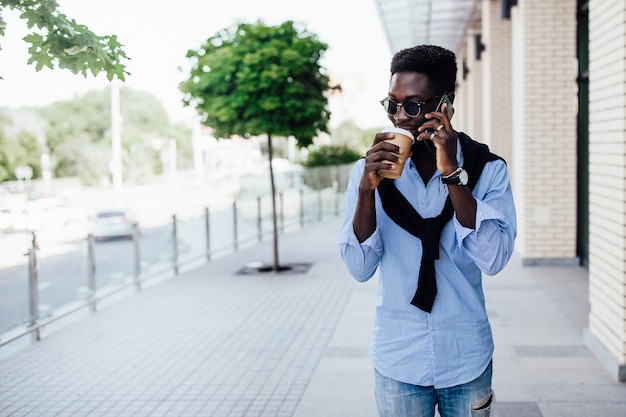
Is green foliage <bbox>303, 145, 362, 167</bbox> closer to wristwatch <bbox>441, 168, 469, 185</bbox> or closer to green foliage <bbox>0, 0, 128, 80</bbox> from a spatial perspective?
green foliage <bbox>0, 0, 128, 80</bbox>

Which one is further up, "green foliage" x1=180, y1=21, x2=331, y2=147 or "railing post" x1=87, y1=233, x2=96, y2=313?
"green foliage" x1=180, y1=21, x2=331, y2=147

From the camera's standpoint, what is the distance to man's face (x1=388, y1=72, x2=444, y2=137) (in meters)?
2.07

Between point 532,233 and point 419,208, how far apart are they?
27.0 ft

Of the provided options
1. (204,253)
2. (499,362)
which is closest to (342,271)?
(204,253)

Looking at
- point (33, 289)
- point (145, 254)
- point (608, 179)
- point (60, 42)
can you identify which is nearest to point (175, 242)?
point (145, 254)

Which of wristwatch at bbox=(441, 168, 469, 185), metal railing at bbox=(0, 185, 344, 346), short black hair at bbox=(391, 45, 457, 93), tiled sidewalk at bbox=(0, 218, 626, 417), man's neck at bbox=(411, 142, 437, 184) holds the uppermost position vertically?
short black hair at bbox=(391, 45, 457, 93)

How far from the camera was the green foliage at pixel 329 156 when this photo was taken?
27.8 m

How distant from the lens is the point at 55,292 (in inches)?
316

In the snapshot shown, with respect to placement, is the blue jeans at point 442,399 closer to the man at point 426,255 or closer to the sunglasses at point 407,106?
the man at point 426,255

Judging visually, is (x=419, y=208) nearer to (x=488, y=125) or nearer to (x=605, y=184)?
(x=605, y=184)

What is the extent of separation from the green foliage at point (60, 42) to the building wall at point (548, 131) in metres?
7.37

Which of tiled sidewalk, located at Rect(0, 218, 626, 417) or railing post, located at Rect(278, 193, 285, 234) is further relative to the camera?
railing post, located at Rect(278, 193, 285, 234)

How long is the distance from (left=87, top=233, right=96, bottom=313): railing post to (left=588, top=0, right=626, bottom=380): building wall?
224 inches

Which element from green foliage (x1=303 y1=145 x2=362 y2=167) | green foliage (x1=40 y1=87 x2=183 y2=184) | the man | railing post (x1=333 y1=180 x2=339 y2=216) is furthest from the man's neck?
green foliage (x1=40 y1=87 x2=183 y2=184)
